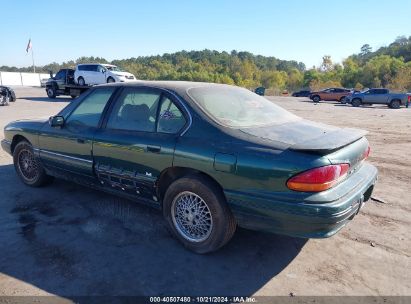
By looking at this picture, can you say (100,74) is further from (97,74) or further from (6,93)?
Result: (6,93)

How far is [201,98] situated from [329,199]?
5.19 ft

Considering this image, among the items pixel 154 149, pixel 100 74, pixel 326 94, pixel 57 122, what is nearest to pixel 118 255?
pixel 154 149

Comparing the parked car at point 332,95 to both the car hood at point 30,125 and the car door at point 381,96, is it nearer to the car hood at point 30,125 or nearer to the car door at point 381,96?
the car door at point 381,96

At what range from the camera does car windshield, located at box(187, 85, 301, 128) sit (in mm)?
3348

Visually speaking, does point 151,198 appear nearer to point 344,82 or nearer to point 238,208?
point 238,208

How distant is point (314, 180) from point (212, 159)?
2.88 ft

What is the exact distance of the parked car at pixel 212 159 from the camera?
9.01 feet

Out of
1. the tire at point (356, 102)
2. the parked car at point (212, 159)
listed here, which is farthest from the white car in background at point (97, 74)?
the parked car at point (212, 159)

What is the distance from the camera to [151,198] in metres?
3.64

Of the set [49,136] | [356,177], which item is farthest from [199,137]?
[49,136]

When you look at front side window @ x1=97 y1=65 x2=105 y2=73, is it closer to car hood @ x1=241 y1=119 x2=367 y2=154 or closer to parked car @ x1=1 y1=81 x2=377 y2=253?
parked car @ x1=1 y1=81 x2=377 y2=253

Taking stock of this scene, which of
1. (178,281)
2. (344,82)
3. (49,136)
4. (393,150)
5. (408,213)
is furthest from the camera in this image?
(344,82)

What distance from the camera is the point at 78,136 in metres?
4.21

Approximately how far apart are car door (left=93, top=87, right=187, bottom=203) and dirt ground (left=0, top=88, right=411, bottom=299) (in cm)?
52
